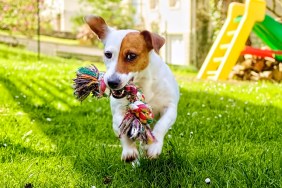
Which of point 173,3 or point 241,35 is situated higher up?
point 241,35

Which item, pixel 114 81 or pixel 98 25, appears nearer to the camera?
pixel 114 81

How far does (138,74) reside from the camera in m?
2.75

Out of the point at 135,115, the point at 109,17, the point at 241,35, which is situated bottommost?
the point at 109,17

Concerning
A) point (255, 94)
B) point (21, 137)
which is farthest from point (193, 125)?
point (255, 94)

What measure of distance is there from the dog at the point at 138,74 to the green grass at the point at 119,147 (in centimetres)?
18

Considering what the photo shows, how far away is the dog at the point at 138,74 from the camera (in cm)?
A: 256

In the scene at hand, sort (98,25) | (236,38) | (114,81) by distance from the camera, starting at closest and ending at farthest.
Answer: (114,81)
(98,25)
(236,38)

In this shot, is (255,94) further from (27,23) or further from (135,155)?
(27,23)

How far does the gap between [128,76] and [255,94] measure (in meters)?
3.98

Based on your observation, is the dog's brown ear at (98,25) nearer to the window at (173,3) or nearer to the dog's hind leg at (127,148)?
the dog's hind leg at (127,148)

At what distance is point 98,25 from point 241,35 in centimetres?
649

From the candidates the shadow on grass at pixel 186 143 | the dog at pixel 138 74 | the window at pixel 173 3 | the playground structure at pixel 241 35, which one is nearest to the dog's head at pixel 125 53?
the dog at pixel 138 74

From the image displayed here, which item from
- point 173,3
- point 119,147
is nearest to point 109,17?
point 173,3

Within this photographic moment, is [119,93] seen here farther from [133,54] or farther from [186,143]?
[186,143]
